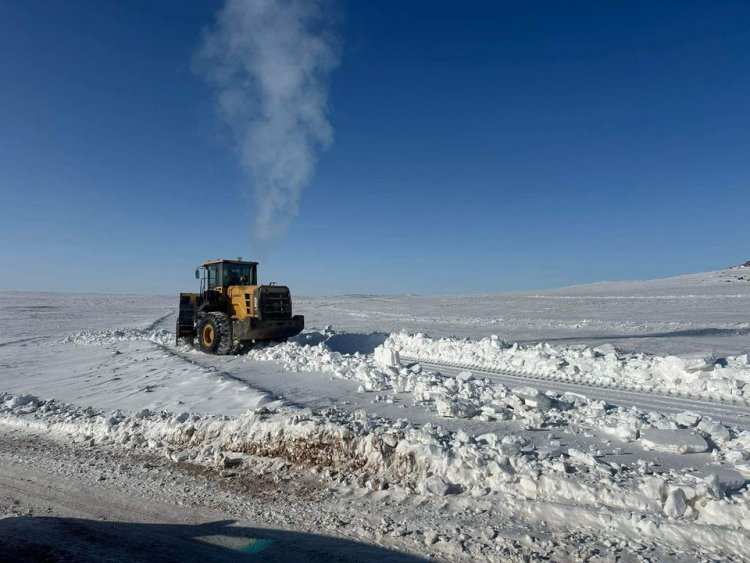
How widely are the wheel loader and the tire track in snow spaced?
5.63 metres

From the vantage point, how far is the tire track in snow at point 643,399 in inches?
315

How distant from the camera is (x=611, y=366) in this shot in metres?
11.0

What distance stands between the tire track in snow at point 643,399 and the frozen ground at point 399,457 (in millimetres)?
63

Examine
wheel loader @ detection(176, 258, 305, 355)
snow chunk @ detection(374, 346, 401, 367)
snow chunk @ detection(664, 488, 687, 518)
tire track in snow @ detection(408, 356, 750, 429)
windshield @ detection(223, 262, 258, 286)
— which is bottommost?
tire track in snow @ detection(408, 356, 750, 429)

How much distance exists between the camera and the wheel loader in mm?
14141

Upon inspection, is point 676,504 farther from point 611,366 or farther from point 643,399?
point 611,366

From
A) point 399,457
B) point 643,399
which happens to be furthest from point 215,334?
point 643,399

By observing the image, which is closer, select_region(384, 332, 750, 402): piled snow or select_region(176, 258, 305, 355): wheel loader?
select_region(384, 332, 750, 402): piled snow

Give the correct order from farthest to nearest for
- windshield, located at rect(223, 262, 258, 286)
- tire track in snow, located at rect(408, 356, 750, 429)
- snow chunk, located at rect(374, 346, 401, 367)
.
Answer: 1. windshield, located at rect(223, 262, 258, 286)
2. snow chunk, located at rect(374, 346, 401, 367)
3. tire track in snow, located at rect(408, 356, 750, 429)

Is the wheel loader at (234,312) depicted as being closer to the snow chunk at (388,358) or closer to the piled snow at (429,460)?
the snow chunk at (388,358)

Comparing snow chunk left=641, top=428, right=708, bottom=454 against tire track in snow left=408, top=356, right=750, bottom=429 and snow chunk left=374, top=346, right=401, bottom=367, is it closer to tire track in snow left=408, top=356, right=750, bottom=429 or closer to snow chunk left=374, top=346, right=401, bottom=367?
tire track in snow left=408, top=356, right=750, bottom=429

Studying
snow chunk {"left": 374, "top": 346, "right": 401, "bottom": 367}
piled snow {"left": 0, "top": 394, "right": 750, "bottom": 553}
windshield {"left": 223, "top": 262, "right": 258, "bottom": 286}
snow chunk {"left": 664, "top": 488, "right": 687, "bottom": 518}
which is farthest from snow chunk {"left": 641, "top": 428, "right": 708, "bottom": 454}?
windshield {"left": 223, "top": 262, "right": 258, "bottom": 286}

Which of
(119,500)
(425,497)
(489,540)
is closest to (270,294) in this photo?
(119,500)

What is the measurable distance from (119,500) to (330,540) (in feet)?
8.43
